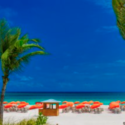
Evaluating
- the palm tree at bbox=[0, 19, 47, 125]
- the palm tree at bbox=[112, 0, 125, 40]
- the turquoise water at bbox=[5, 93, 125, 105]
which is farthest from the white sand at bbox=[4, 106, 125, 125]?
the turquoise water at bbox=[5, 93, 125, 105]

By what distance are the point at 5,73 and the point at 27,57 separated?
1.26 m

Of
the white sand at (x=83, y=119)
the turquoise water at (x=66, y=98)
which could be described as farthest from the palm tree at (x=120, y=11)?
the turquoise water at (x=66, y=98)

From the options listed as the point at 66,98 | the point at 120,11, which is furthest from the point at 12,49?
the point at 66,98

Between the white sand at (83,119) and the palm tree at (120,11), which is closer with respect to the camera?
the palm tree at (120,11)

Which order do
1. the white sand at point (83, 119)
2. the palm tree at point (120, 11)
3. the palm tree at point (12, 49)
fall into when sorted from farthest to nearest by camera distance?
the white sand at point (83, 119)
the palm tree at point (12, 49)
the palm tree at point (120, 11)

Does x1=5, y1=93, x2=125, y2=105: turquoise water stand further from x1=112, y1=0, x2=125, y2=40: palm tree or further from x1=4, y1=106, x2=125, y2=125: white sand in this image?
x1=112, y1=0, x2=125, y2=40: palm tree

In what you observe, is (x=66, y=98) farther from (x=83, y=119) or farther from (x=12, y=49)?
(x=12, y=49)

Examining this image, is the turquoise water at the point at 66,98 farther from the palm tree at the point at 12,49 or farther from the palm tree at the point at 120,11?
the palm tree at the point at 120,11

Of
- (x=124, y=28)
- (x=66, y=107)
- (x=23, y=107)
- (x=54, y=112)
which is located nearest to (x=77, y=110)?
(x=66, y=107)

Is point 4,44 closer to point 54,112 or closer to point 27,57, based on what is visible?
point 27,57

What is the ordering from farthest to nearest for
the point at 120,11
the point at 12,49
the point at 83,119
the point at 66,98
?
1. the point at 66,98
2. the point at 83,119
3. the point at 12,49
4. the point at 120,11

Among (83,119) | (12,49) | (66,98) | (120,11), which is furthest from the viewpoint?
(66,98)

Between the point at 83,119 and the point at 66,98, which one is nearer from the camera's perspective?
the point at 83,119

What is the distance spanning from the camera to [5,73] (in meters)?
11.0
